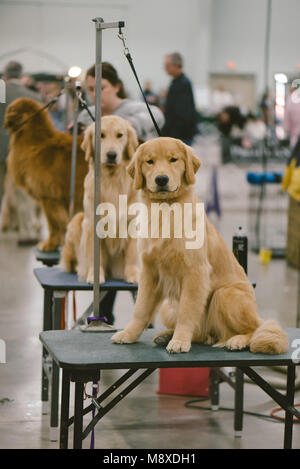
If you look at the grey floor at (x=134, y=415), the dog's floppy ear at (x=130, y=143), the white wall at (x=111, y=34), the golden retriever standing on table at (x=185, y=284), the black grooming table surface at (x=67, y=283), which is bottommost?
the grey floor at (x=134, y=415)

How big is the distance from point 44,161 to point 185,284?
2.58m

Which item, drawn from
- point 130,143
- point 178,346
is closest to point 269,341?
point 178,346

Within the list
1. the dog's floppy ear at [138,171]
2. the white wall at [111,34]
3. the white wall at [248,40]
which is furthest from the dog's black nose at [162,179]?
the white wall at [248,40]

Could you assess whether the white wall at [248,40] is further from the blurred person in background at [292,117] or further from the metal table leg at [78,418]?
the metal table leg at [78,418]

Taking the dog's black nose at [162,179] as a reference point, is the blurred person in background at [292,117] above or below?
above

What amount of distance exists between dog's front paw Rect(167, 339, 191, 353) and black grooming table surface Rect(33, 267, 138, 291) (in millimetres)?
1029

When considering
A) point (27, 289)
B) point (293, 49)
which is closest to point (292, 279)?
point (27, 289)

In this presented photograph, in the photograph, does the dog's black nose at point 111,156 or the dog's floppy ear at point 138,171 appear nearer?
the dog's floppy ear at point 138,171

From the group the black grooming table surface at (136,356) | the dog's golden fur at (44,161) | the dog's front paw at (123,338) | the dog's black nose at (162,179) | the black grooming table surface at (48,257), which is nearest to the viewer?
the black grooming table surface at (136,356)

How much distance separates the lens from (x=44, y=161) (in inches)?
201

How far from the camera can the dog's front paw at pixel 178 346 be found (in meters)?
2.72

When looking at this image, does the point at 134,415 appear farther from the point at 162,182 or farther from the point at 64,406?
the point at 162,182

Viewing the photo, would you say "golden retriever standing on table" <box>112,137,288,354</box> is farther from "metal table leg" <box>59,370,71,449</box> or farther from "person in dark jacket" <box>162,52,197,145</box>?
"person in dark jacket" <box>162,52,197,145</box>
